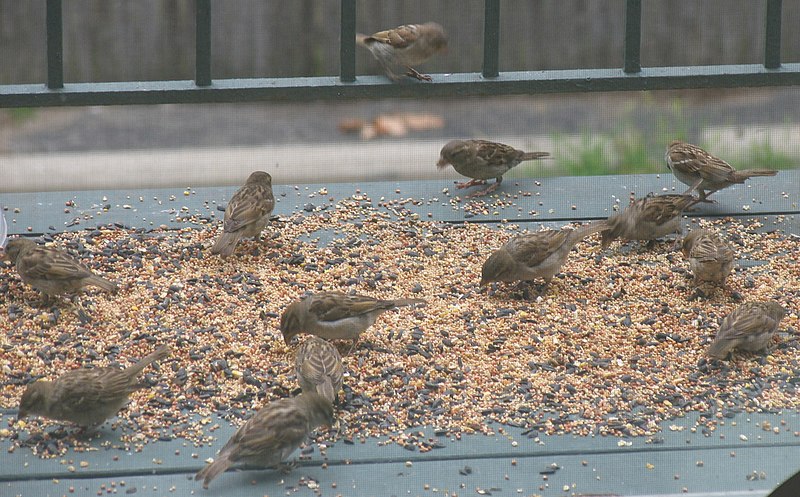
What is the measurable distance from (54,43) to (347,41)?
1446mm

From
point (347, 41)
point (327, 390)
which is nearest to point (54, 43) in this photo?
point (347, 41)

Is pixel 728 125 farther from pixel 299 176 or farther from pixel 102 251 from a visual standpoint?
pixel 102 251

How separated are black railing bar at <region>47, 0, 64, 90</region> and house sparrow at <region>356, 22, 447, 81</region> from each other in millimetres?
1840

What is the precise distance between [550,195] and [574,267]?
106 cm

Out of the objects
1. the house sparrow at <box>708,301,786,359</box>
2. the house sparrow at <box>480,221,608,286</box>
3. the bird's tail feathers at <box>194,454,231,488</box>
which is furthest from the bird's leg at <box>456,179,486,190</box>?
the bird's tail feathers at <box>194,454,231,488</box>

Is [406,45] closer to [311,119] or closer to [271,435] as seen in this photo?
[271,435]

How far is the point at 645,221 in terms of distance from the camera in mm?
6555

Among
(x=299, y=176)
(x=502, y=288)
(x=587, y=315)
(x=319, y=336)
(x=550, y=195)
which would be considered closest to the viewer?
(x=319, y=336)

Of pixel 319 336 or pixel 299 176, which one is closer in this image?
pixel 319 336

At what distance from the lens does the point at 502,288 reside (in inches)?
245

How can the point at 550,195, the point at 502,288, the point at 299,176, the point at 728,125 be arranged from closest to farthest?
the point at 502,288 < the point at 550,195 < the point at 728,125 < the point at 299,176

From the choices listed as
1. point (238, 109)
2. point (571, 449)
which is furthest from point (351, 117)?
point (571, 449)

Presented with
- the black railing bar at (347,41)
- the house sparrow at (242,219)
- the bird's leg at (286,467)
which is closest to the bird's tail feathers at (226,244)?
the house sparrow at (242,219)

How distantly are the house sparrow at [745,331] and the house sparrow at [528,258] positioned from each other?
0.99m
